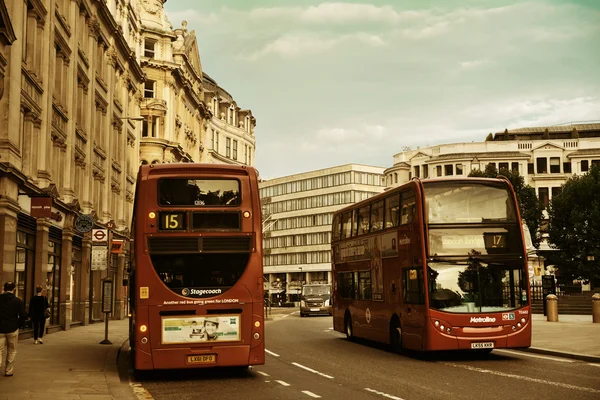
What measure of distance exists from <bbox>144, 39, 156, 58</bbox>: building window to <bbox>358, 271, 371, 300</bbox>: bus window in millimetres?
44822

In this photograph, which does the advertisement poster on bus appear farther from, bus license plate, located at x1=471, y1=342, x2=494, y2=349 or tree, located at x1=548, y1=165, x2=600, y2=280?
tree, located at x1=548, y1=165, x2=600, y2=280

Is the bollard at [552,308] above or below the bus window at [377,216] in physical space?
below

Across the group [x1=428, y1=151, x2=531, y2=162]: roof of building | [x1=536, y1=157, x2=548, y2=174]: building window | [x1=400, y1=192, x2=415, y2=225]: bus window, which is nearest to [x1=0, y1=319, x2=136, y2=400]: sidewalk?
[x1=400, y1=192, x2=415, y2=225]: bus window

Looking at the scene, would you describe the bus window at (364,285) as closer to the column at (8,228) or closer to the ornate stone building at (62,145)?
the ornate stone building at (62,145)

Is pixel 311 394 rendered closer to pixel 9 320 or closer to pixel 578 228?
pixel 9 320

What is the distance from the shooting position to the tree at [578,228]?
211 feet

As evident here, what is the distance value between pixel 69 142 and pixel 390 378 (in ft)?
74.1

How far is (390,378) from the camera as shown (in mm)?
16391

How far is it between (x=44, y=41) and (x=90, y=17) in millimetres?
10317

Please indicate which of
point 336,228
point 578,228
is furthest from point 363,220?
point 578,228

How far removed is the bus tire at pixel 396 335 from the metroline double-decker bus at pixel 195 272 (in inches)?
270

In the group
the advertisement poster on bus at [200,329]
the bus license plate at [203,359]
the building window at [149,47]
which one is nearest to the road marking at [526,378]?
the advertisement poster on bus at [200,329]

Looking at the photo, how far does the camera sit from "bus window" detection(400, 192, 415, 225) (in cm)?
2055

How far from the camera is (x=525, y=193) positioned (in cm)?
7188
